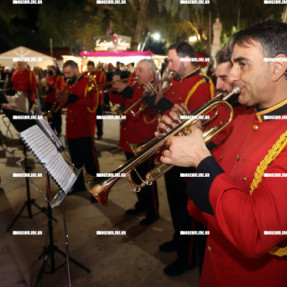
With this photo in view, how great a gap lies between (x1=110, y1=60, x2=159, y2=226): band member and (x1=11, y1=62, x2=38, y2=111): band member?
6073mm

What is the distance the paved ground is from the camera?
276 cm

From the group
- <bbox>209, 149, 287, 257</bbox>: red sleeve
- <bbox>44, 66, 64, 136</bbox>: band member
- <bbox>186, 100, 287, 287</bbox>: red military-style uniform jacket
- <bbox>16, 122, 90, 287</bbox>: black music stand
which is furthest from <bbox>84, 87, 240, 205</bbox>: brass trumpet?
<bbox>44, 66, 64, 136</bbox>: band member

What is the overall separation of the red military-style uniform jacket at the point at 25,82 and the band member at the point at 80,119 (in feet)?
16.5

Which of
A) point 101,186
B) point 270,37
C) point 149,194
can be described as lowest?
point 149,194

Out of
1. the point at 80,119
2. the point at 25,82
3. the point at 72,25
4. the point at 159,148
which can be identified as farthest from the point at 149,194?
the point at 72,25

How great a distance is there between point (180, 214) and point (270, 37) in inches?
81.2

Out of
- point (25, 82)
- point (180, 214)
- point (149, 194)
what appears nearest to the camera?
point (180, 214)

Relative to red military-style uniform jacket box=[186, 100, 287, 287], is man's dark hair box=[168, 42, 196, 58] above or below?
above

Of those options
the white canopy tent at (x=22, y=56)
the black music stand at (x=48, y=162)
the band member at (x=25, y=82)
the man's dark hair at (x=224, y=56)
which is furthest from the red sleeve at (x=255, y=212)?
the white canopy tent at (x=22, y=56)

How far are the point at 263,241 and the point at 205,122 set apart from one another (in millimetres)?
1185

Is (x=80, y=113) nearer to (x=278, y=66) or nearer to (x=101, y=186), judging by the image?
(x=101, y=186)

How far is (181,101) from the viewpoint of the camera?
2.96 meters

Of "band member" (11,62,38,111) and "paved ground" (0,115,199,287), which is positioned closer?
"paved ground" (0,115,199,287)

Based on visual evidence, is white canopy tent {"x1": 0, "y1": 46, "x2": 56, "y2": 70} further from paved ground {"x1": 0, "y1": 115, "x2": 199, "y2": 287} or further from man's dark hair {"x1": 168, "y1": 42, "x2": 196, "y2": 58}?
man's dark hair {"x1": 168, "y1": 42, "x2": 196, "y2": 58}
